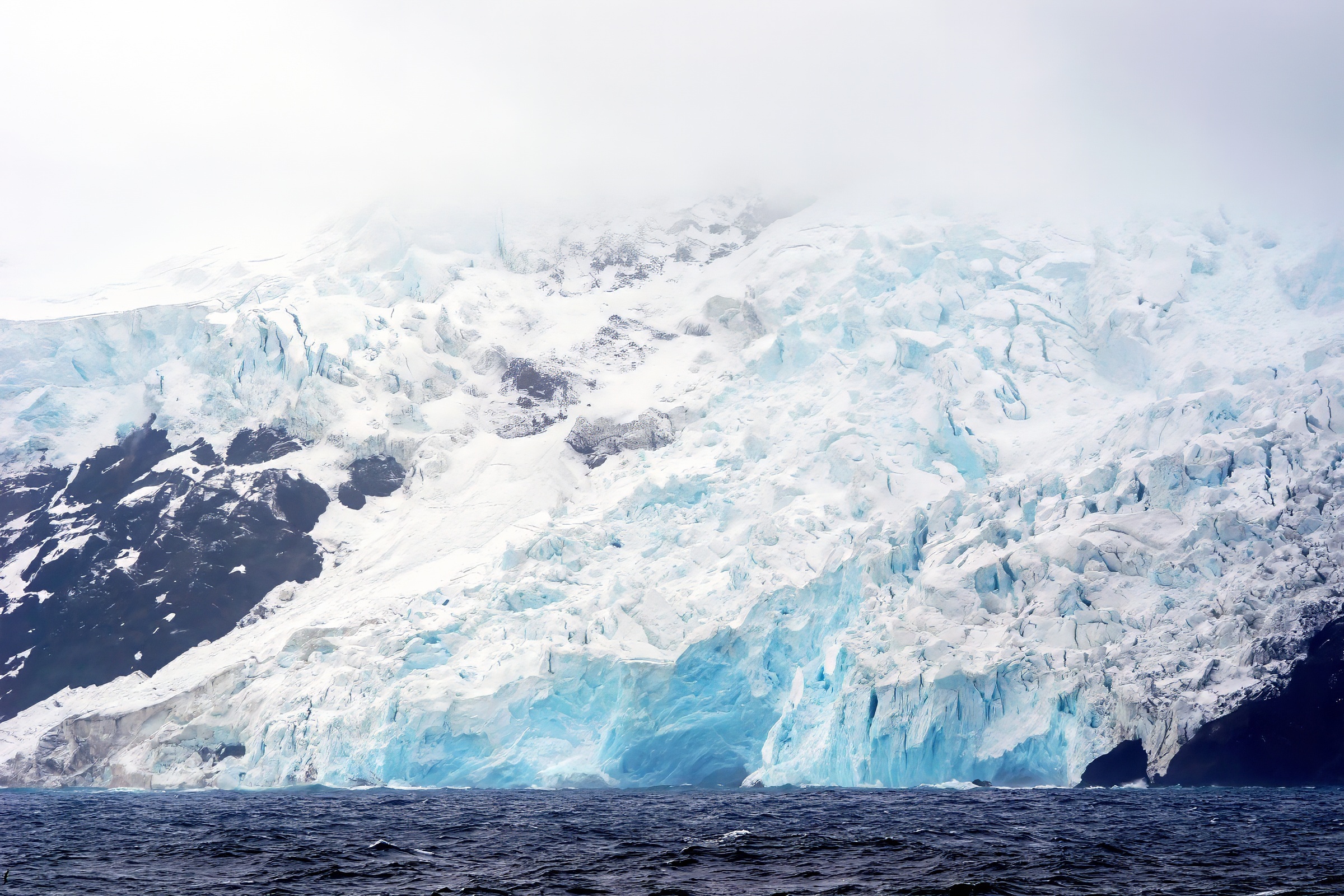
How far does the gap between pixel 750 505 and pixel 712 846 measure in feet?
117

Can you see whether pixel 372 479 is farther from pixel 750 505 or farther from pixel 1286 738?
pixel 1286 738

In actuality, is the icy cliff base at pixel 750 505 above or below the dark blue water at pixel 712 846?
above

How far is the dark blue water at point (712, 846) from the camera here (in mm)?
21078

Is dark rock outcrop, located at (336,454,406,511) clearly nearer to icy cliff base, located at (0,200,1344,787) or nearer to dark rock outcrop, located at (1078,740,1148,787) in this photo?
icy cliff base, located at (0,200,1344,787)

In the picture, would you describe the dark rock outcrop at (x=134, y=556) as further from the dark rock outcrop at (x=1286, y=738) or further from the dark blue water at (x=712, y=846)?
the dark rock outcrop at (x=1286, y=738)

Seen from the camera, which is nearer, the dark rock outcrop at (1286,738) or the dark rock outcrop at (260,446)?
the dark rock outcrop at (1286,738)

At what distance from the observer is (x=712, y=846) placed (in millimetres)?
26703

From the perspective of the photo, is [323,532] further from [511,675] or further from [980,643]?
[980,643]

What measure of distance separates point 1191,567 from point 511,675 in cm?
2974

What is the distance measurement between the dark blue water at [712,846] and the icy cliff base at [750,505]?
736 cm

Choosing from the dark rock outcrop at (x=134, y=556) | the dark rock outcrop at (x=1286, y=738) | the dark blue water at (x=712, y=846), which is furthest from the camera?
the dark rock outcrop at (x=134, y=556)

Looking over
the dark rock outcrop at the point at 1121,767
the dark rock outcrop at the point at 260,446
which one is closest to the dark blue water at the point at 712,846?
the dark rock outcrop at the point at 1121,767

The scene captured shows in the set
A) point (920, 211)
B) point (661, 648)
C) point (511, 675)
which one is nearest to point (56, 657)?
point (511, 675)

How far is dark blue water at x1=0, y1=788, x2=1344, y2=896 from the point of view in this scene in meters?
21.1
